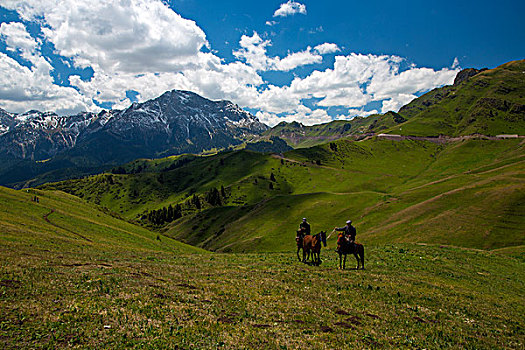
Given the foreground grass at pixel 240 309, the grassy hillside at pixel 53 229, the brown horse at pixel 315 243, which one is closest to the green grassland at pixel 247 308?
the foreground grass at pixel 240 309

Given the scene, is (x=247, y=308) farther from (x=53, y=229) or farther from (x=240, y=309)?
(x=53, y=229)

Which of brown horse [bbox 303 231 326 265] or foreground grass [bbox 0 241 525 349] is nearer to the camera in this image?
foreground grass [bbox 0 241 525 349]

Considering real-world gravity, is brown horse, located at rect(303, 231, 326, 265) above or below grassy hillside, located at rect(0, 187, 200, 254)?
above

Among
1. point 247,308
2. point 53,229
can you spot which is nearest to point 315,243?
point 247,308

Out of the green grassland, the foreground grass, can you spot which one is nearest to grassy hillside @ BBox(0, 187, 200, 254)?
the foreground grass

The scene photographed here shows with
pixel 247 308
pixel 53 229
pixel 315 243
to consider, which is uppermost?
pixel 315 243

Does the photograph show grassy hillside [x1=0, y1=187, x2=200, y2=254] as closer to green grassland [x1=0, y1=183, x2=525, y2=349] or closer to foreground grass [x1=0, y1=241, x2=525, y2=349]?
foreground grass [x1=0, y1=241, x2=525, y2=349]

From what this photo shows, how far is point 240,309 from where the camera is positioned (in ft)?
54.4

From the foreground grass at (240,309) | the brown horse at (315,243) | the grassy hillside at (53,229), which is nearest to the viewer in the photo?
the foreground grass at (240,309)

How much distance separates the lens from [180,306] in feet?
52.1

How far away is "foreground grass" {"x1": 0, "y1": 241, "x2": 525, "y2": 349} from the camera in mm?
12156

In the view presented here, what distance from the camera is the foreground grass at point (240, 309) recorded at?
39.9 feet

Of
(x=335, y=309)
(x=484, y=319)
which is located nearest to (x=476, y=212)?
(x=484, y=319)

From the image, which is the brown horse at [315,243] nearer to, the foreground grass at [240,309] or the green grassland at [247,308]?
the green grassland at [247,308]
